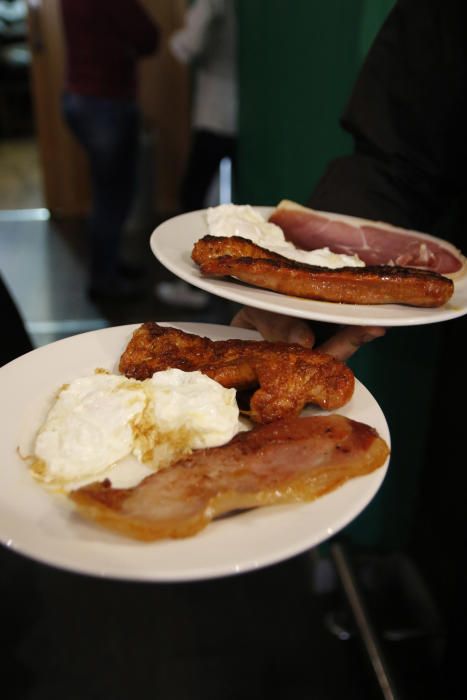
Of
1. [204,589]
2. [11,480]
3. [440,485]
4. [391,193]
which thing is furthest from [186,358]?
[204,589]

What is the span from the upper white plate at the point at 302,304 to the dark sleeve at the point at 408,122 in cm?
42

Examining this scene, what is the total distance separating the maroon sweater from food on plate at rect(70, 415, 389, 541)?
3002 millimetres

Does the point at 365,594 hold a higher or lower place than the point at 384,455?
lower

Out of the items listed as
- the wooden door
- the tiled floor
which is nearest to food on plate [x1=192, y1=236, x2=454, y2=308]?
the tiled floor

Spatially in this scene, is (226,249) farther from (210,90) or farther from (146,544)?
(210,90)

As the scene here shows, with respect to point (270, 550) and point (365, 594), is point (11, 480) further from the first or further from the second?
point (365, 594)

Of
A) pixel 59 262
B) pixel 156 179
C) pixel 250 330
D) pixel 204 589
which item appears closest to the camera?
pixel 250 330

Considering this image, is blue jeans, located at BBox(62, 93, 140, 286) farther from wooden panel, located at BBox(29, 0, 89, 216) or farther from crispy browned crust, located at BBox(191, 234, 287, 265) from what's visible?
crispy browned crust, located at BBox(191, 234, 287, 265)

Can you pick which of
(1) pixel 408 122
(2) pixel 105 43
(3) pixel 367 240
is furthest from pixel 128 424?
(2) pixel 105 43

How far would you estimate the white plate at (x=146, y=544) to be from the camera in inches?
25.5

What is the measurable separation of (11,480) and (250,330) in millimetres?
507

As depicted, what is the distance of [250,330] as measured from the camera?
1.12 meters

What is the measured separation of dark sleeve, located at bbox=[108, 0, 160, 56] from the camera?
10.4ft

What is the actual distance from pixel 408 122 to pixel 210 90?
94.4 inches
